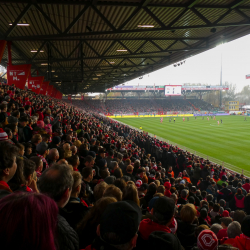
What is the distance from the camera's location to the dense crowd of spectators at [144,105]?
238 feet

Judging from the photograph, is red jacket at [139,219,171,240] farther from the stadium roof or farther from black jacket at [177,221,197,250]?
the stadium roof

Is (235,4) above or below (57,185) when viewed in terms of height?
above

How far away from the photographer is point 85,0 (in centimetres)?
634

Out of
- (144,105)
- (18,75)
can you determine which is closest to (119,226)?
(18,75)

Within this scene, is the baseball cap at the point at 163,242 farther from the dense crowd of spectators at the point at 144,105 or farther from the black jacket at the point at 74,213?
the dense crowd of spectators at the point at 144,105

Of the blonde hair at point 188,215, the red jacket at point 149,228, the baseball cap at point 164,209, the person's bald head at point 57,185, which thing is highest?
the person's bald head at point 57,185

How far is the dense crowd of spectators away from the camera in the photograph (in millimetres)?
72438

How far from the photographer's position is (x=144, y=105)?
265 ft

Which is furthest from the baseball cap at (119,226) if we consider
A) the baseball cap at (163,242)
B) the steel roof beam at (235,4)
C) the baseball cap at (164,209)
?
the steel roof beam at (235,4)

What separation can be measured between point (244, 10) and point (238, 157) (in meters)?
15.4

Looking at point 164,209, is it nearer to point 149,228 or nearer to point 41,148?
point 149,228

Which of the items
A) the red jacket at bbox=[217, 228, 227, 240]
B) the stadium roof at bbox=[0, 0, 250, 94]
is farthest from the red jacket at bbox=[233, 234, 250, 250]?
the stadium roof at bbox=[0, 0, 250, 94]

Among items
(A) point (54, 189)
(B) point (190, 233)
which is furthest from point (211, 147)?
(A) point (54, 189)

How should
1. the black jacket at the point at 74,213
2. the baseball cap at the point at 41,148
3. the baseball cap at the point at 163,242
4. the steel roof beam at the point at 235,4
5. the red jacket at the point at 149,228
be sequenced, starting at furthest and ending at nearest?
the steel roof beam at the point at 235,4
the baseball cap at the point at 41,148
the red jacket at the point at 149,228
the black jacket at the point at 74,213
the baseball cap at the point at 163,242
